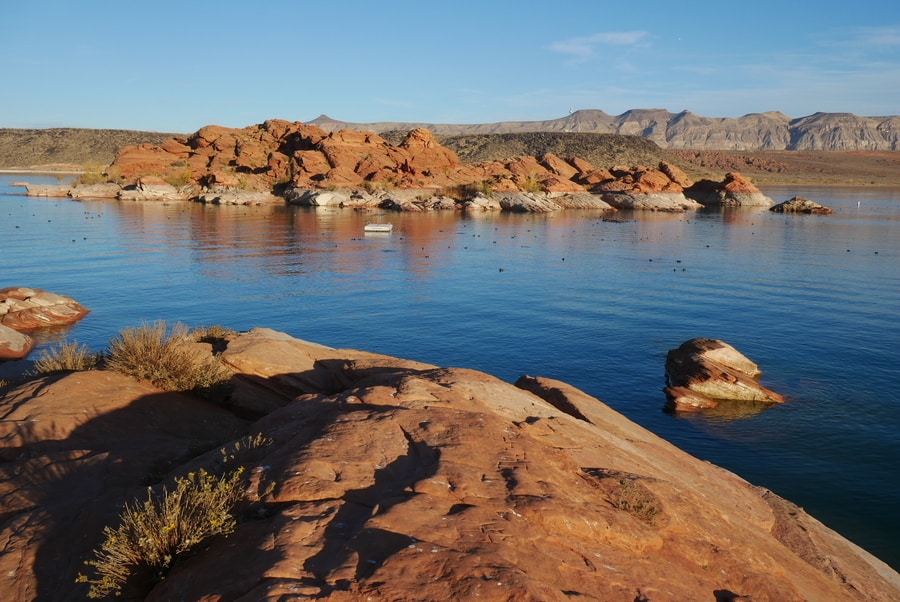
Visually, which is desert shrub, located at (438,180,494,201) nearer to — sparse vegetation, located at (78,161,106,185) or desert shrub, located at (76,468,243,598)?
sparse vegetation, located at (78,161,106,185)

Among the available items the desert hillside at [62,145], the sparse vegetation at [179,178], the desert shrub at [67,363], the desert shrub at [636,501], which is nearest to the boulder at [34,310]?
the desert shrub at [67,363]

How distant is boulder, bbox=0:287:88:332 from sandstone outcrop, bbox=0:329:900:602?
45.1 ft

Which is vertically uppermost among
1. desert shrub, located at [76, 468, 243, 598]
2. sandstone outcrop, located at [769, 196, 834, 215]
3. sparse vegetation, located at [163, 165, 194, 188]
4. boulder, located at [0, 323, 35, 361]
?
sparse vegetation, located at [163, 165, 194, 188]

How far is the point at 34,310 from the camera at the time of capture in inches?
876

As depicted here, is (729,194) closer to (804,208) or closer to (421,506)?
(804,208)

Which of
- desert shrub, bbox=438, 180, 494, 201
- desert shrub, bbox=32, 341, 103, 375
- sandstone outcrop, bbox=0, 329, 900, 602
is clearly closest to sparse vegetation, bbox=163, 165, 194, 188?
desert shrub, bbox=438, 180, 494, 201

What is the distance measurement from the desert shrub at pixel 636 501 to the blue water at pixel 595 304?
6.44 meters

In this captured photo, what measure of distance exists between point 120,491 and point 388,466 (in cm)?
292

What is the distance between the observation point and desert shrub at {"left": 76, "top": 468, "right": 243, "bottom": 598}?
500 centimetres

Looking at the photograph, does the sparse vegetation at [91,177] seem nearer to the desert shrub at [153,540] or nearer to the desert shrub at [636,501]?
the desert shrub at [153,540]

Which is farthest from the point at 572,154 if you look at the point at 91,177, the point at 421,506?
the point at 421,506

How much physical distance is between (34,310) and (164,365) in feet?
47.4

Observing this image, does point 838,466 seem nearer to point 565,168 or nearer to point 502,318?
point 502,318

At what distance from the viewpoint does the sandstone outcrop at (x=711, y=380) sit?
16.5 m
